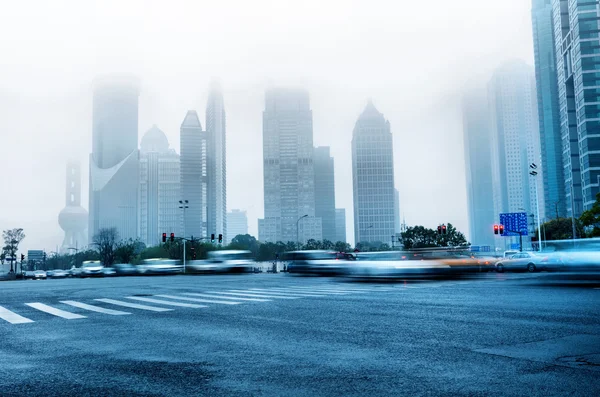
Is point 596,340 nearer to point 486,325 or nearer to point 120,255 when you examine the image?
point 486,325

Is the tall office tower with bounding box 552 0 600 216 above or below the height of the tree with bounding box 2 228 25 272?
above

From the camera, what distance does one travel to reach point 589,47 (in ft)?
433

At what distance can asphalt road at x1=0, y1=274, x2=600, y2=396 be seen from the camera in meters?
5.32

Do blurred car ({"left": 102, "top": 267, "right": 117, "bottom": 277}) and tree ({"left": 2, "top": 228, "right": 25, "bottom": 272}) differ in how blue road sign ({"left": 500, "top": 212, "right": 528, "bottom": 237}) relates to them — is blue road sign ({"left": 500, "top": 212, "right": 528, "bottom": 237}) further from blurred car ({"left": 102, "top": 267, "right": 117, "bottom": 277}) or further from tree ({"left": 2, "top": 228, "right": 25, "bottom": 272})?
tree ({"left": 2, "top": 228, "right": 25, "bottom": 272})

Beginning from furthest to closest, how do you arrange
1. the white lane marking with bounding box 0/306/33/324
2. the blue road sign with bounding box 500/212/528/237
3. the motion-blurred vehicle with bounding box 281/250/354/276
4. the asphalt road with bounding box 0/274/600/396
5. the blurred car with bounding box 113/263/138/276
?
the blurred car with bounding box 113/263/138/276
the blue road sign with bounding box 500/212/528/237
the motion-blurred vehicle with bounding box 281/250/354/276
the white lane marking with bounding box 0/306/33/324
the asphalt road with bounding box 0/274/600/396

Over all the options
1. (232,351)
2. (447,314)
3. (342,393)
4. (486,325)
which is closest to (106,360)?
(232,351)

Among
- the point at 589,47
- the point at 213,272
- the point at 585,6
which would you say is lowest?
the point at 213,272

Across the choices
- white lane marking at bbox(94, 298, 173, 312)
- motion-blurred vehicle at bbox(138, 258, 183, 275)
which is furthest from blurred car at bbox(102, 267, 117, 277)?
white lane marking at bbox(94, 298, 173, 312)

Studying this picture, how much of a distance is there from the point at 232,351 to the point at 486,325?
179 inches

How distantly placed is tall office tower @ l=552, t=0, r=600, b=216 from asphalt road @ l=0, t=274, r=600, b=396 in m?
127

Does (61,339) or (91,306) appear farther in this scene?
(91,306)

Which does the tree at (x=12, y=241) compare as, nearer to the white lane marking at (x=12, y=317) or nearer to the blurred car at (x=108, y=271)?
the blurred car at (x=108, y=271)

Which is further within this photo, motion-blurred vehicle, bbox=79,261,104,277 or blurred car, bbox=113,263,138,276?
blurred car, bbox=113,263,138,276

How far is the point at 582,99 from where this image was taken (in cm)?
13262
